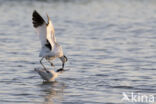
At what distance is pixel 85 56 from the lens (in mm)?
14539

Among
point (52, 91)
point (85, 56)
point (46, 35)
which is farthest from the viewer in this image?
point (85, 56)

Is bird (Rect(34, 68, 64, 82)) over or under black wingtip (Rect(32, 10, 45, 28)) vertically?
under

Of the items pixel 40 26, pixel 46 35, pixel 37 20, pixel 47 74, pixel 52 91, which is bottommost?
pixel 52 91

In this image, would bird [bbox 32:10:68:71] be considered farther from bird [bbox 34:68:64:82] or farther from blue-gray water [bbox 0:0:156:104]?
blue-gray water [bbox 0:0:156:104]

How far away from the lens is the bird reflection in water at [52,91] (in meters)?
9.04

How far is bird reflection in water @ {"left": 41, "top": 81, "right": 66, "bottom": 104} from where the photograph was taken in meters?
9.04

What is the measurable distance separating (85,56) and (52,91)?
468 cm

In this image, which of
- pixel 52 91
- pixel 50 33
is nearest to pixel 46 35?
pixel 50 33

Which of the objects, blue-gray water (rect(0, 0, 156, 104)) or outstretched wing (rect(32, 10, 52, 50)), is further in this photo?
outstretched wing (rect(32, 10, 52, 50))

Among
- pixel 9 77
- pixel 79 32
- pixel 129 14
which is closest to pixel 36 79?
pixel 9 77

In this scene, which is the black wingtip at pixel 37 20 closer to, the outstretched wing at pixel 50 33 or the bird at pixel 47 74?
the outstretched wing at pixel 50 33

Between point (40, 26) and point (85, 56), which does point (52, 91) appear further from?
→ point (85, 56)

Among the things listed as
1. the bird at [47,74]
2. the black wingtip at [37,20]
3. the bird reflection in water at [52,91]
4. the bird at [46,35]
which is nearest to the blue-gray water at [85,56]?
the bird reflection in water at [52,91]

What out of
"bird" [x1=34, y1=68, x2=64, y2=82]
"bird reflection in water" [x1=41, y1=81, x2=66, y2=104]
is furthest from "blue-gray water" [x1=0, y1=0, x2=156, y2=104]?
"bird" [x1=34, y1=68, x2=64, y2=82]
